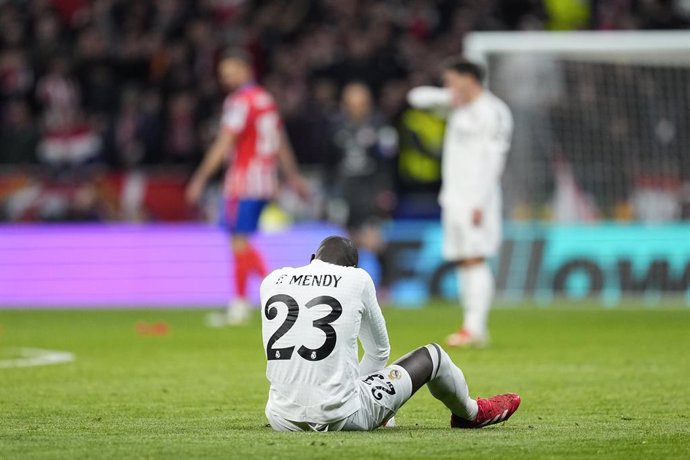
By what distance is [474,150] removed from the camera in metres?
12.0

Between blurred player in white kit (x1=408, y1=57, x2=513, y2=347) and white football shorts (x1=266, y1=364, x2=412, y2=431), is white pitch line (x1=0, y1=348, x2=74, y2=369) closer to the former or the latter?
blurred player in white kit (x1=408, y1=57, x2=513, y2=347)

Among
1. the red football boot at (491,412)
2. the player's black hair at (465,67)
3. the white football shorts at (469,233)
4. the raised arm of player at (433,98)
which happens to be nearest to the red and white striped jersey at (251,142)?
the raised arm of player at (433,98)

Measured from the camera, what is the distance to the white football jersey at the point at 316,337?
647 cm

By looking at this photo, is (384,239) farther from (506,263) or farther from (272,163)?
(272,163)

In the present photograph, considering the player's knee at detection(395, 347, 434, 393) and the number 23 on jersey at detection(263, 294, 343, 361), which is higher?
the number 23 on jersey at detection(263, 294, 343, 361)

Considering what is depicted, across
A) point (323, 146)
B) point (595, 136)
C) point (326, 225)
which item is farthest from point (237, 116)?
point (323, 146)

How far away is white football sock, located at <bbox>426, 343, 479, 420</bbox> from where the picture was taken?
6.68 m

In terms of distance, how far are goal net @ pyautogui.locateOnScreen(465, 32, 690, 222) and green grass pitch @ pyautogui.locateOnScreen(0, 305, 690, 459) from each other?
3565 mm

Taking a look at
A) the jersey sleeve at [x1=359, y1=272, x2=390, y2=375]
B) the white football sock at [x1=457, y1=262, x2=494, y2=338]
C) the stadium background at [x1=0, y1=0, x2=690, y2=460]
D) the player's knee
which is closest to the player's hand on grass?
the white football sock at [x1=457, y1=262, x2=494, y2=338]

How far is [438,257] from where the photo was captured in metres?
18.2

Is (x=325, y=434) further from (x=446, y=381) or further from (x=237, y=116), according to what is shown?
(x=237, y=116)

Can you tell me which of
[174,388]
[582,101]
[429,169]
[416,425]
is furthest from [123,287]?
[416,425]

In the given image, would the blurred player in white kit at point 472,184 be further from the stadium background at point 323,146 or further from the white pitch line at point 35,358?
the stadium background at point 323,146

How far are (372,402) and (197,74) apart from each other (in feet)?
55.5
